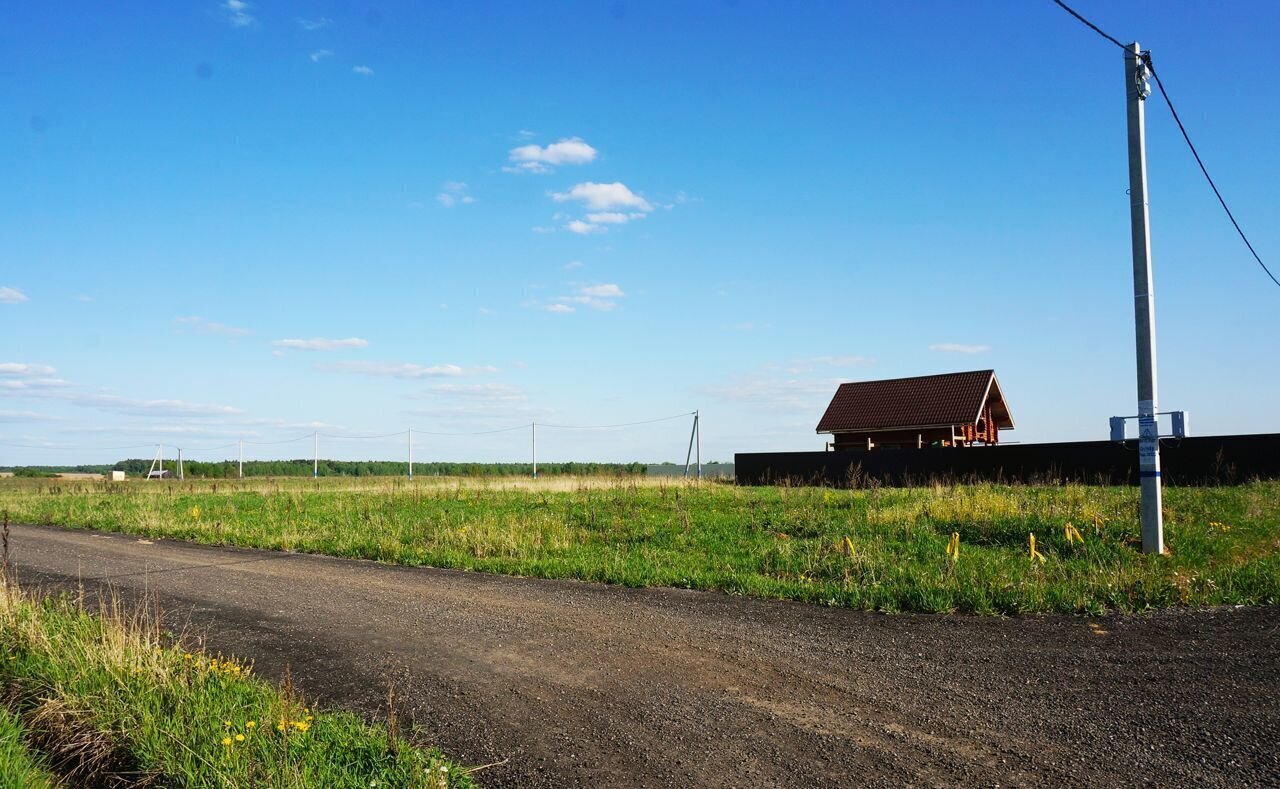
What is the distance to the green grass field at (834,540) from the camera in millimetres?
8531

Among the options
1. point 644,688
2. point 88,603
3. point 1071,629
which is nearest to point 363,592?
point 88,603

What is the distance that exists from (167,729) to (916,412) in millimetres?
35469

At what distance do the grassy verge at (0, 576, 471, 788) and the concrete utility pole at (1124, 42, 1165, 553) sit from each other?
9.33m

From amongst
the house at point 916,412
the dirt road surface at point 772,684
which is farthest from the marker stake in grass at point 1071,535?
the house at point 916,412

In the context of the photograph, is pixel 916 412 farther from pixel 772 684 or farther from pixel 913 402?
A: pixel 772 684

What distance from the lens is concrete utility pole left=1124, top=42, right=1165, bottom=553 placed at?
1030 cm

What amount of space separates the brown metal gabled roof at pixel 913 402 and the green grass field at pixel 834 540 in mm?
17155

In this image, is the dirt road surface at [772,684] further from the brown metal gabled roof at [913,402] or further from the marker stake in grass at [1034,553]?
the brown metal gabled roof at [913,402]

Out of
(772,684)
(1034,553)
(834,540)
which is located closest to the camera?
(772,684)

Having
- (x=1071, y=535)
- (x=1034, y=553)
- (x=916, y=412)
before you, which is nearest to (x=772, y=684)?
(x=1034, y=553)

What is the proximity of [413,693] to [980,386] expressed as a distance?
114ft

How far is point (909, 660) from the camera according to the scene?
20.6ft

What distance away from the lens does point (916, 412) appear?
121 ft

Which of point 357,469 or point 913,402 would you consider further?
point 357,469
